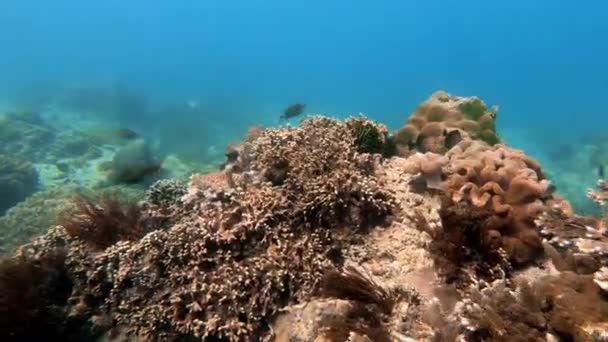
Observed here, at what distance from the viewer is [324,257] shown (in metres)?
4.22

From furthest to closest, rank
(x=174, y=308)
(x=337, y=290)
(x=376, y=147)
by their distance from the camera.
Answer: (x=376, y=147), (x=174, y=308), (x=337, y=290)

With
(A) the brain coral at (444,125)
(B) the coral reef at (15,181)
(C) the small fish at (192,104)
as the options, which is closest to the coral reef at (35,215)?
(B) the coral reef at (15,181)

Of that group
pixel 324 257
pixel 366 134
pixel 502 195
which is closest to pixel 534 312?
pixel 502 195

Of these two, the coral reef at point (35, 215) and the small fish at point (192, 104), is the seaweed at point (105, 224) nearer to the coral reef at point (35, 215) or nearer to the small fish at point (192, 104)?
the coral reef at point (35, 215)

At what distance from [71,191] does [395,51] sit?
136163 mm

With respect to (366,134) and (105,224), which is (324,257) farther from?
(105,224)

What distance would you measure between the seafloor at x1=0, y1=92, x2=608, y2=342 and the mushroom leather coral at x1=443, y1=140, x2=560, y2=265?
15mm

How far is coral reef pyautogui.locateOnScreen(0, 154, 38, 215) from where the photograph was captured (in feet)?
52.6

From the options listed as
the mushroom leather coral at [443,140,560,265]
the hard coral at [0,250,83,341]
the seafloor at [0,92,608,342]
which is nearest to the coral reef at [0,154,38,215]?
the seafloor at [0,92,608,342]

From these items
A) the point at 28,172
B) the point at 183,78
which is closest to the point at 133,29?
the point at 183,78

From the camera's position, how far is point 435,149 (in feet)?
22.7

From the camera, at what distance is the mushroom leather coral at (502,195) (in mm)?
3873

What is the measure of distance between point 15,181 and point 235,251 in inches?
615

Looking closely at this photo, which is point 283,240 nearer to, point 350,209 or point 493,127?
point 350,209
